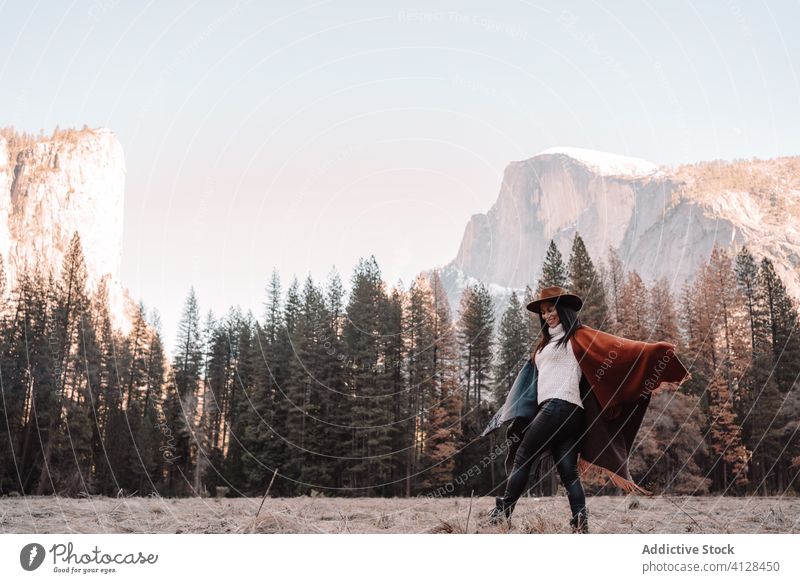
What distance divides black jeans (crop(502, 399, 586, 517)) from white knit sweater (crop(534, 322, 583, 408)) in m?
0.08

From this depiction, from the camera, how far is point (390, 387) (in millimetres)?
39469

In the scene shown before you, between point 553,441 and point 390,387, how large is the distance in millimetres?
33151

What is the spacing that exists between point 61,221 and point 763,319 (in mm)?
80717

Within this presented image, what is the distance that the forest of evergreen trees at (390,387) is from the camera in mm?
35062

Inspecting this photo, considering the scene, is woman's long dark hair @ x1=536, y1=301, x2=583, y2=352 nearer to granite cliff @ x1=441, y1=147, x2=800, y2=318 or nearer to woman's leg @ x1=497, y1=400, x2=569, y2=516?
woman's leg @ x1=497, y1=400, x2=569, y2=516

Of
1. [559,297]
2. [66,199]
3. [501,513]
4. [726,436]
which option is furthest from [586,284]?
[66,199]

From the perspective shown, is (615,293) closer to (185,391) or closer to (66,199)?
(185,391)

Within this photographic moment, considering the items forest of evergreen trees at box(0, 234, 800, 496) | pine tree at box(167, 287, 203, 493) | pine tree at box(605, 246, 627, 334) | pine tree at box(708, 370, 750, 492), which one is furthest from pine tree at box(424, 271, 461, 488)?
pine tree at box(167, 287, 203, 493)

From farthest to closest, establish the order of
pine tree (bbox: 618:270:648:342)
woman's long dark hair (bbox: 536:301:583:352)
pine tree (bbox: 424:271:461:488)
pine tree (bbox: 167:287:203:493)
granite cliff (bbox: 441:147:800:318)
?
granite cliff (bbox: 441:147:800:318)
pine tree (bbox: 167:287:203:493)
pine tree (bbox: 424:271:461:488)
pine tree (bbox: 618:270:648:342)
woman's long dark hair (bbox: 536:301:583:352)

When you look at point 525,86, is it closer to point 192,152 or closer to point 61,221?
point 192,152

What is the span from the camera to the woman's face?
6.82 m

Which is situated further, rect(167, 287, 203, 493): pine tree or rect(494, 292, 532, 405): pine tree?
rect(167, 287, 203, 493): pine tree

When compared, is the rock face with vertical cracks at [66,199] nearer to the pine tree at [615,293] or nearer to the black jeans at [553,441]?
the pine tree at [615,293]
